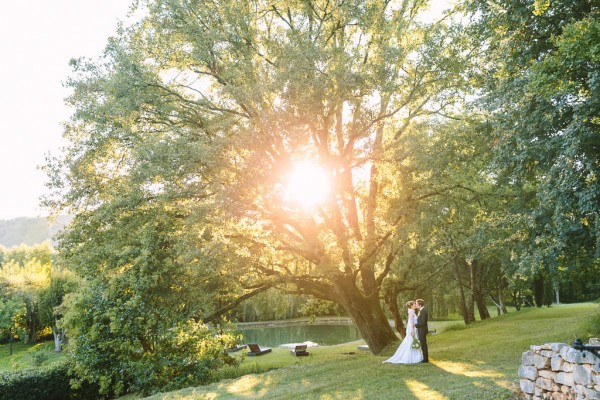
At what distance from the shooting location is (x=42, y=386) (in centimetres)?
1805

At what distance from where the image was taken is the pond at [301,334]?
39094 mm

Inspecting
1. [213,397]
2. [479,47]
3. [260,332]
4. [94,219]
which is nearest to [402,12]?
[479,47]

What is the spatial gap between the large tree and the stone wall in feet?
24.7

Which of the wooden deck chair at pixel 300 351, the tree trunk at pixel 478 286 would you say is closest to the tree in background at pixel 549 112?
the wooden deck chair at pixel 300 351

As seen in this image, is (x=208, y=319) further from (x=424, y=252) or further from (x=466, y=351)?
(x=424, y=252)

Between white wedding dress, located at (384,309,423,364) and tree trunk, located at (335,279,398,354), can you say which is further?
tree trunk, located at (335,279,398,354)

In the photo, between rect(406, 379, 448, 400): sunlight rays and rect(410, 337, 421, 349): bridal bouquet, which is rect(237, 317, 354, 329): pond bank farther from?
rect(406, 379, 448, 400): sunlight rays

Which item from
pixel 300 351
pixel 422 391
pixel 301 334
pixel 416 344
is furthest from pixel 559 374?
pixel 301 334

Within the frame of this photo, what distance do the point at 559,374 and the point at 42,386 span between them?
19.2 meters

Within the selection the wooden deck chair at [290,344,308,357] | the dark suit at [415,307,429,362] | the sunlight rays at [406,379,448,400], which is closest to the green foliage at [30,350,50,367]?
the wooden deck chair at [290,344,308,357]

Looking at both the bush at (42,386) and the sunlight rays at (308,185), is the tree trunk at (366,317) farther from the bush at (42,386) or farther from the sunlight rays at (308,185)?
the bush at (42,386)

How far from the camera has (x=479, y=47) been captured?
14.2 m

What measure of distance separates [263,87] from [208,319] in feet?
30.3

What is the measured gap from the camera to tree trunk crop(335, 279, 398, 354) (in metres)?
16.9
